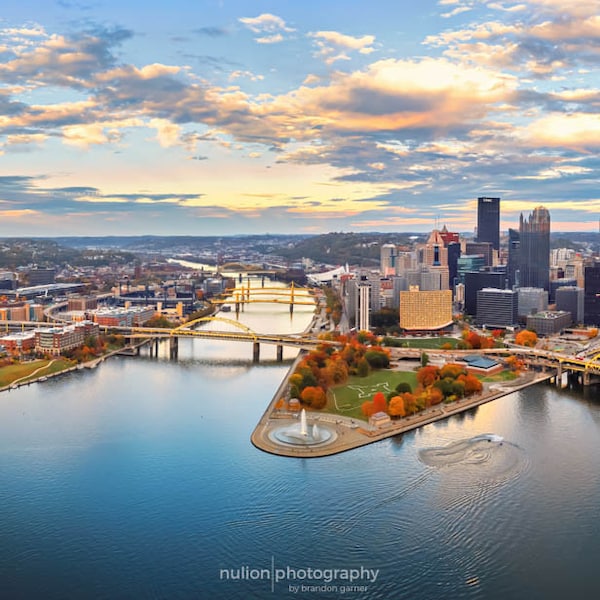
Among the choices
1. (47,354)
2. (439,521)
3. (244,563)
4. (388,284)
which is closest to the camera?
(244,563)

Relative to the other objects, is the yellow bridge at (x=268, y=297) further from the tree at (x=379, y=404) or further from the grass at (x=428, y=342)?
the tree at (x=379, y=404)

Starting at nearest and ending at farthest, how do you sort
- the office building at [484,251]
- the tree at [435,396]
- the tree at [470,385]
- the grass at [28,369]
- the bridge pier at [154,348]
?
1. the tree at [435,396]
2. the tree at [470,385]
3. the grass at [28,369]
4. the bridge pier at [154,348]
5. the office building at [484,251]

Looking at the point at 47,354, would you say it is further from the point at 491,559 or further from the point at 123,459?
the point at 491,559

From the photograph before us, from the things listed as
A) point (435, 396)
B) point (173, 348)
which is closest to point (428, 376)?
point (435, 396)

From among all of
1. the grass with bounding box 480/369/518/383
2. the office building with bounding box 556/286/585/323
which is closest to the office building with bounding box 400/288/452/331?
the office building with bounding box 556/286/585/323

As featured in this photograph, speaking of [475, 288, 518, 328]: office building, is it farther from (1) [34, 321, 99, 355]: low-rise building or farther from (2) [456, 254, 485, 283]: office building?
(1) [34, 321, 99, 355]: low-rise building

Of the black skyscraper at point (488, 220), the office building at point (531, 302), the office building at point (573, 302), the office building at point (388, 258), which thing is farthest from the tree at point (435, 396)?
the black skyscraper at point (488, 220)

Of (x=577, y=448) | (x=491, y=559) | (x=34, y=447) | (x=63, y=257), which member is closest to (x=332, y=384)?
(x=577, y=448)
